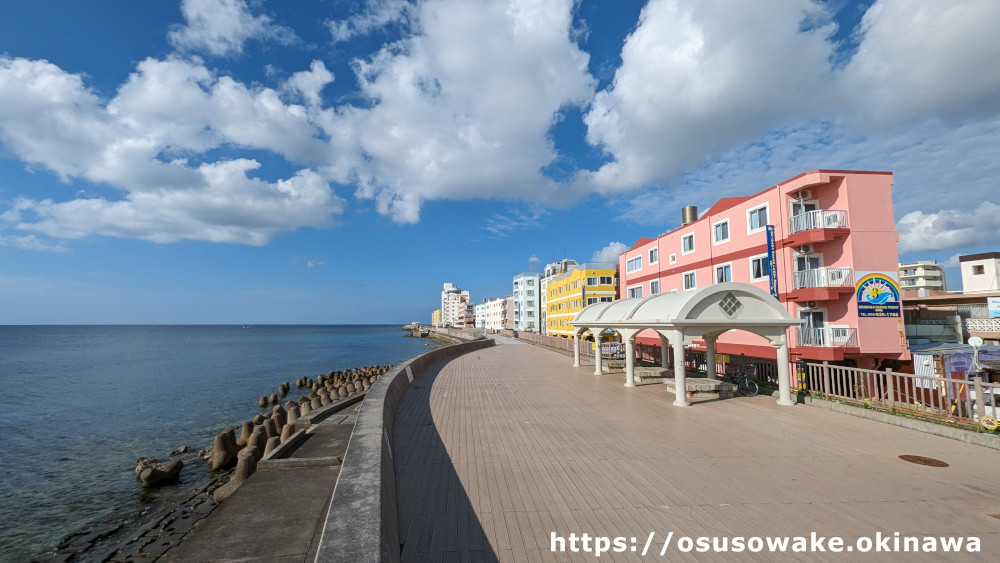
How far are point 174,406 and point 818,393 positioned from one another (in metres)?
35.9

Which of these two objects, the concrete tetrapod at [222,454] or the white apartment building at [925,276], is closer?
the concrete tetrapod at [222,454]

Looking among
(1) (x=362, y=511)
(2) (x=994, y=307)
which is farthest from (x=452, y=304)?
(1) (x=362, y=511)

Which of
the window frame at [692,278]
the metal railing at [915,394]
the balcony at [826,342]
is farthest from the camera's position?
the window frame at [692,278]

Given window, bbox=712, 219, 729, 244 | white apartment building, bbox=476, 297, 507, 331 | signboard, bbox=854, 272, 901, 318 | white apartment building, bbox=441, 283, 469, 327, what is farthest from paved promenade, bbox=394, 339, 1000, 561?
white apartment building, bbox=441, 283, 469, 327

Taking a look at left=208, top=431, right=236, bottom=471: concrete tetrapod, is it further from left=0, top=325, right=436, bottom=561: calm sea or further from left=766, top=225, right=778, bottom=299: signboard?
left=766, top=225, right=778, bottom=299: signboard

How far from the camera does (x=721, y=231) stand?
24.9m

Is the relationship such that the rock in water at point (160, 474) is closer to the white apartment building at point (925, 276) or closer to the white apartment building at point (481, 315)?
the white apartment building at point (925, 276)

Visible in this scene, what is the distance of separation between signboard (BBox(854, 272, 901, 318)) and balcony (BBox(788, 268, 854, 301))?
435 mm

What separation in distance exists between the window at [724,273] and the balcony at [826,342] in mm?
4881

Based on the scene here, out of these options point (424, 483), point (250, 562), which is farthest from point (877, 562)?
point (250, 562)

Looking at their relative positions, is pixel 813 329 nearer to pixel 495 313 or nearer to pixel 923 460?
pixel 923 460

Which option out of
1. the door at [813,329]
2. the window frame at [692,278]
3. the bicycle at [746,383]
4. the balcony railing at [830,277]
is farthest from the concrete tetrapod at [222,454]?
the window frame at [692,278]

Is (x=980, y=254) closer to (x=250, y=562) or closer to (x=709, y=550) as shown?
(x=709, y=550)

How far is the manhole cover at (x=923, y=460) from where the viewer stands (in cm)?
738
